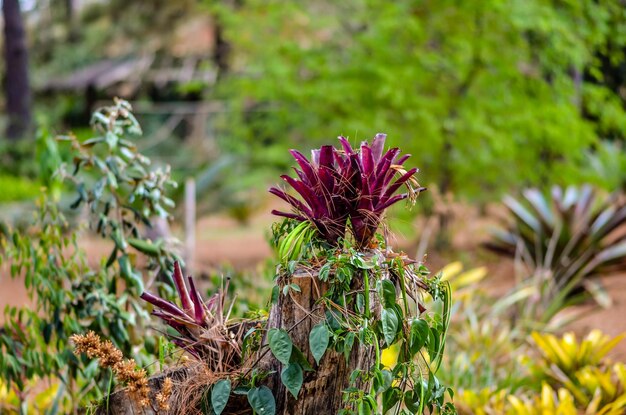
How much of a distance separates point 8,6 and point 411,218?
7.39 m

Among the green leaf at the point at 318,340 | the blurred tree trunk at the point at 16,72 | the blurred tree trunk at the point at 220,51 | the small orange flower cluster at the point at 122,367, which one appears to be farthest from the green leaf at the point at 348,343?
the blurred tree trunk at the point at 220,51

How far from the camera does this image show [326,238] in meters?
2.30

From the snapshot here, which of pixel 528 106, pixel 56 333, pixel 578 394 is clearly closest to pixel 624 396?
pixel 578 394

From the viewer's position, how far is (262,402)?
7.13 feet

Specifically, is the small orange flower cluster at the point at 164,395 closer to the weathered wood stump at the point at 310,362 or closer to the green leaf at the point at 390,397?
the weathered wood stump at the point at 310,362

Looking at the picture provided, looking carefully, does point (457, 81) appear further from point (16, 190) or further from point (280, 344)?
point (280, 344)

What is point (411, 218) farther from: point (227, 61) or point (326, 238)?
point (227, 61)

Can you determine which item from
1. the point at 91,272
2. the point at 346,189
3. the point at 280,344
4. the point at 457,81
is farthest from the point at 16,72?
Answer: the point at 280,344

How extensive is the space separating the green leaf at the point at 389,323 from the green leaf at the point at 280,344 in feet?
0.85

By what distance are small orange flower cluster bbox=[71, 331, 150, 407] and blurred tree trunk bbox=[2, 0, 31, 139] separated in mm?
11000

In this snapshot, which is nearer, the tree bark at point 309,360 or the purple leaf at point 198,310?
the tree bark at point 309,360

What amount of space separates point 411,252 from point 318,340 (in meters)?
7.99

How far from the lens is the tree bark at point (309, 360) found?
2205mm

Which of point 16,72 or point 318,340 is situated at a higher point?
point 16,72
